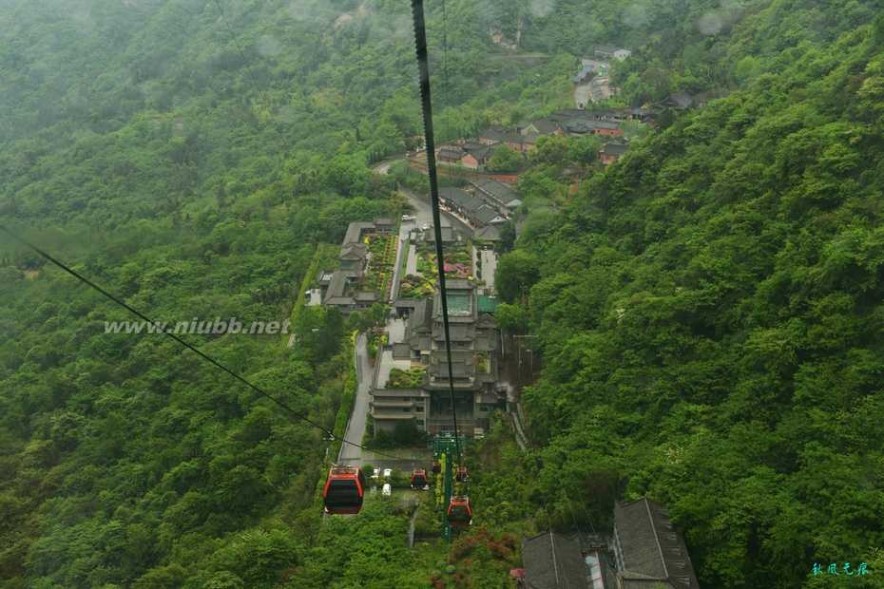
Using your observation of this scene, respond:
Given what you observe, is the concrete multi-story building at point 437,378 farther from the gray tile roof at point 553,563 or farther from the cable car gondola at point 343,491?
the cable car gondola at point 343,491

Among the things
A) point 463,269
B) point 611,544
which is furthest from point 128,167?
point 611,544

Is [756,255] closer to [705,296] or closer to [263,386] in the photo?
[705,296]

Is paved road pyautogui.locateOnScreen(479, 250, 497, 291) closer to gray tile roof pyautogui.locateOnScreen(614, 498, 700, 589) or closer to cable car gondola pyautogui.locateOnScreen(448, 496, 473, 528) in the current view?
cable car gondola pyautogui.locateOnScreen(448, 496, 473, 528)

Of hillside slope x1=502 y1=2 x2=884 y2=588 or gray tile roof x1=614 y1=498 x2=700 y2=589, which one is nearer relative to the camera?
gray tile roof x1=614 y1=498 x2=700 y2=589

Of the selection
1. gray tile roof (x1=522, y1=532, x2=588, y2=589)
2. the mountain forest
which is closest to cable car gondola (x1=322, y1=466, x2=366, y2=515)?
the mountain forest

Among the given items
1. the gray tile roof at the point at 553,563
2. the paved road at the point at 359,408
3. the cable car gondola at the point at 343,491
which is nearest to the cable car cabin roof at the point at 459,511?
the gray tile roof at the point at 553,563
